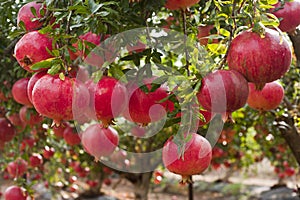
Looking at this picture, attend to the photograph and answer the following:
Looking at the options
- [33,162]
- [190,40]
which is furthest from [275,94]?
[33,162]

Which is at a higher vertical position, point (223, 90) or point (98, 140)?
point (223, 90)

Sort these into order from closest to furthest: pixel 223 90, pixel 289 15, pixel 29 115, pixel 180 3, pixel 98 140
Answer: pixel 223 90
pixel 180 3
pixel 289 15
pixel 98 140
pixel 29 115

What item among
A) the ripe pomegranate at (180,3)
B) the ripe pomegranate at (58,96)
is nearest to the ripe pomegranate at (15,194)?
the ripe pomegranate at (58,96)

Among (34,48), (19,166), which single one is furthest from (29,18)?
(19,166)

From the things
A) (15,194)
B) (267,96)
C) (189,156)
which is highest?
(189,156)

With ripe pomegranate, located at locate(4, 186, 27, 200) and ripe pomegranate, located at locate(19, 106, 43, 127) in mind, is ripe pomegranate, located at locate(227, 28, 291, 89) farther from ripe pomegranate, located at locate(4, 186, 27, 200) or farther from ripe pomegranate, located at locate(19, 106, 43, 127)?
ripe pomegranate, located at locate(4, 186, 27, 200)

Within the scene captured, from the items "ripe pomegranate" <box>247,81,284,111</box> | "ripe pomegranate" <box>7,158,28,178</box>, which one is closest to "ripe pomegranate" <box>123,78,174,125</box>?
"ripe pomegranate" <box>247,81,284,111</box>

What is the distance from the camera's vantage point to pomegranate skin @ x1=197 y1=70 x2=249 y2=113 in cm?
87

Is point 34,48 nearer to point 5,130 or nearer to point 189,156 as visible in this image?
point 189,156

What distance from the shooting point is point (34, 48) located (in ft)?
3.40

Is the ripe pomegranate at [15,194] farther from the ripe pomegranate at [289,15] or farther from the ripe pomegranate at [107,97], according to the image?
the ripe pomegranate at [289,15]

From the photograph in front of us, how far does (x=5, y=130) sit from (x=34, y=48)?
1.47 metres

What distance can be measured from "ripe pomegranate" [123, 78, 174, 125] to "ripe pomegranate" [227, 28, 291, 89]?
0.26m

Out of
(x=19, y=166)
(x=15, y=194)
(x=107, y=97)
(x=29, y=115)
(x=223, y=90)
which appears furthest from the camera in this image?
(x=19, y=166)
